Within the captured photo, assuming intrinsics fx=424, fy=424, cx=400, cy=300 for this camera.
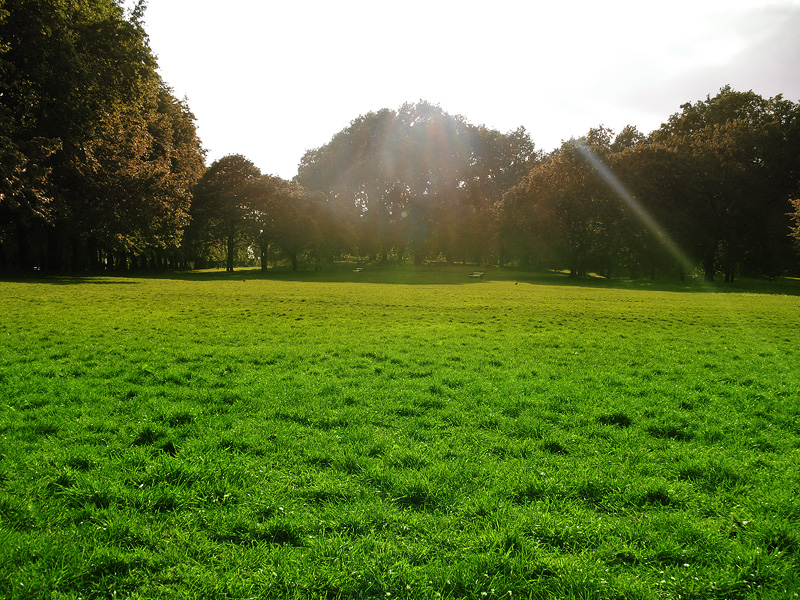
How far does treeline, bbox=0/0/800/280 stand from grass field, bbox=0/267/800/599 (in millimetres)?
27131

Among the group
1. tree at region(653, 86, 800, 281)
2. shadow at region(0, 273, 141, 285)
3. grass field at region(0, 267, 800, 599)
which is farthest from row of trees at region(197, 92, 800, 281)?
grass field at region(0, 267, 800, 599)

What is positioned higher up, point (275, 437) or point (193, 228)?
point (193, 228)

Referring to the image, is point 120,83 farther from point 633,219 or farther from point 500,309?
point 633,219

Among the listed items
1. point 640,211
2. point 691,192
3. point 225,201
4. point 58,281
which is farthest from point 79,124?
point 691,192

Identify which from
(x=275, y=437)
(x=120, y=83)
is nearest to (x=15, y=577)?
(x=275, y=437)

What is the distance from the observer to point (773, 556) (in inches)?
122

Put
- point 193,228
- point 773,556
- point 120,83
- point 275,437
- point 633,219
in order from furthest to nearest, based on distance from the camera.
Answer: point 193,228 < point 633,219 < point 120,83 < point 275,437 < point 773,556

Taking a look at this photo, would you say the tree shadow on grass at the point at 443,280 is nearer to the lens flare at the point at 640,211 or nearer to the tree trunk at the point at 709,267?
the tree trunk at the point at 709,267

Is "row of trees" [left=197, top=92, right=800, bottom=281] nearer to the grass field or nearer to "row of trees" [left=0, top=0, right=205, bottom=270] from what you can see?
"row of trees" [left=0, top=0, right=205, bottom=270]

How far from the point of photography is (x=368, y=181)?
7012 centimetres

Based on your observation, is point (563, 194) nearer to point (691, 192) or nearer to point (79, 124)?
point (691, 192)

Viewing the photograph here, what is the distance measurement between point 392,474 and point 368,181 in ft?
228

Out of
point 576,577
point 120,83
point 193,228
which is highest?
point 120,83

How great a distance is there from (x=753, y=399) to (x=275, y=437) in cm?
731
